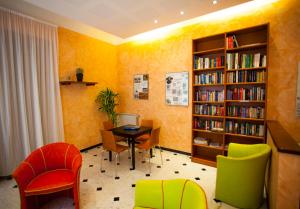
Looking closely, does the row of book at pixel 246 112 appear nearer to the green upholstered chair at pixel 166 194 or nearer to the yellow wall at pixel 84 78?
the green upholstered chair at pixel 166 194

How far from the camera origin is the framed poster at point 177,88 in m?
3.83

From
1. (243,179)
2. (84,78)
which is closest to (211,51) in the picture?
(243,179)

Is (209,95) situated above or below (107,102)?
above

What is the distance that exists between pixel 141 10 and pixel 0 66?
279 centimetres

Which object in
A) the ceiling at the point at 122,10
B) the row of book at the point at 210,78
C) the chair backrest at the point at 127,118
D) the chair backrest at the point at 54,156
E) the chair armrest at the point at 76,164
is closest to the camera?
the chair armrest at the point at 76,164

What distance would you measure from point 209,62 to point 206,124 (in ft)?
4.52

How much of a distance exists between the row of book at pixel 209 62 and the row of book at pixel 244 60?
15cm

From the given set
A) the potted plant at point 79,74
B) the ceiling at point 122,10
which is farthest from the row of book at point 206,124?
the potted plant at point 79,74

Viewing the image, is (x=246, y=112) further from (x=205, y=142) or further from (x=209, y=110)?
(x=205, y=142)

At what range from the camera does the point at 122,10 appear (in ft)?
9.62

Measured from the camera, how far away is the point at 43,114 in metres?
3.36

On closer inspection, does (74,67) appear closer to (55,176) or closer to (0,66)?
(0,66)

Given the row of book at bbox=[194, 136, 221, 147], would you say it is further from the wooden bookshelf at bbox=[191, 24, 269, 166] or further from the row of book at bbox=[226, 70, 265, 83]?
the row of book at bbox=[226, 70, 265, 83]

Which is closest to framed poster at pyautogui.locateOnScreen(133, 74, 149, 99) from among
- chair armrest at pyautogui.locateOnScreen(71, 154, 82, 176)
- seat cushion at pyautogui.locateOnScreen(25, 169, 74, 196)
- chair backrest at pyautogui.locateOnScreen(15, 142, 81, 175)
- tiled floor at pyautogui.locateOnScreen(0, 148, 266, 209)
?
tiled floor at pyautogui.locateOnScreen(0, 148, 266, 209)
